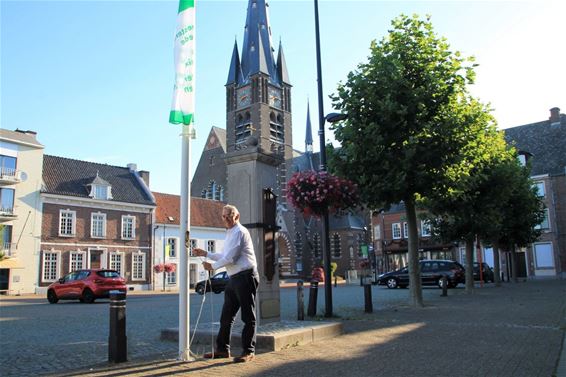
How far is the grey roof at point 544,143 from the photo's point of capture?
46531 millimetres

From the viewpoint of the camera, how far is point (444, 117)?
14.7m

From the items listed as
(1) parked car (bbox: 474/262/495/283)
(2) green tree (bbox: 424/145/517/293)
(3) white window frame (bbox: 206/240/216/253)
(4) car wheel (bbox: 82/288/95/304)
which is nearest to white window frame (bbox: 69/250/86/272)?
(3) white window frame (bbox: 206/240/216/253)

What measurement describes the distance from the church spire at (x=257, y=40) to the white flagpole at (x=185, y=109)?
61.2 meters

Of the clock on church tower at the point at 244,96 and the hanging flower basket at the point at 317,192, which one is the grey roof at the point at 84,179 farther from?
the hanging flower basket at the point at 317,192

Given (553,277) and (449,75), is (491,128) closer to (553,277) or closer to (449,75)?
(449,75)

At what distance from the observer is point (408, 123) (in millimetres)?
14938

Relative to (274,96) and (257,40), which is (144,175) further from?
(257,40)

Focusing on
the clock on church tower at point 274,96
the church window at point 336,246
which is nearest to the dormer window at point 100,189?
the clock on church tower at point 274,96

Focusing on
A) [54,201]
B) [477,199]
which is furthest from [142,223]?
[477,199]

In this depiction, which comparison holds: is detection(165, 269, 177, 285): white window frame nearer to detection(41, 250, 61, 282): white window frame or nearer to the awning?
detection(41, 250, 61, 282): white window frame

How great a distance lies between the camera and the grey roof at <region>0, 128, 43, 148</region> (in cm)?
3672

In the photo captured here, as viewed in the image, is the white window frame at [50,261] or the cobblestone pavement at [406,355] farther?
the white window frame at [50,261]

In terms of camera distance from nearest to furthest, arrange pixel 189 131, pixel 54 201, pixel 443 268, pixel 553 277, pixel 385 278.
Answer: pixel 189 131 < pixel 443 268 < pixel 385 278 < pixel 54 201 < pixel 553 277

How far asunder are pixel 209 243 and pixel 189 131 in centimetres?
4387
